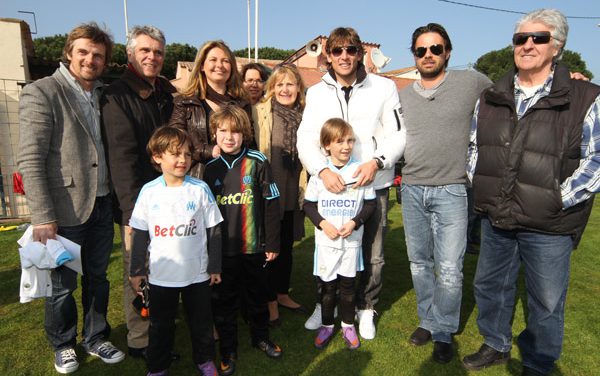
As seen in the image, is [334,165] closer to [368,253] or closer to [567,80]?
[368,253]

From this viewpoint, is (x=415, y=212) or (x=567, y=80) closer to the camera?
(x=567, y=80)

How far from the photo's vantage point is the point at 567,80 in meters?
2.46

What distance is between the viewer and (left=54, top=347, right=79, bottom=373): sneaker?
9.82ft

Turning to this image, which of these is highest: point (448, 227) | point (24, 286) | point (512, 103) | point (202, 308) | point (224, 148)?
point (512, 103)

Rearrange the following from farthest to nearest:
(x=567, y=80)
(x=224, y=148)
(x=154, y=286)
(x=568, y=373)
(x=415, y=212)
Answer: (x=415, y=212), (x=568, y=373), (x=224, y=148), (x=154, y=286), (x=567, y=80)

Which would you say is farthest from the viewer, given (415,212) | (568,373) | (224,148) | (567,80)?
(415,212)

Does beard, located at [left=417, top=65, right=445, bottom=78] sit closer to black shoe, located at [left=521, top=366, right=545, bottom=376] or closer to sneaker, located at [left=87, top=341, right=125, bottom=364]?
black shoe, located at [left=521, top=366, right=545, bottom=376]

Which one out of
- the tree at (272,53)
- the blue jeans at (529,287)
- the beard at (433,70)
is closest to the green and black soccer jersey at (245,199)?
the beard at (433,70)

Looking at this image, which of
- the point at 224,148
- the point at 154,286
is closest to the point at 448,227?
the point at 224,148

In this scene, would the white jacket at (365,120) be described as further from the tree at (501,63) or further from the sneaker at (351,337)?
the tree at (501,63)

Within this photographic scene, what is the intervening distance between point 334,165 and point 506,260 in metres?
1.58

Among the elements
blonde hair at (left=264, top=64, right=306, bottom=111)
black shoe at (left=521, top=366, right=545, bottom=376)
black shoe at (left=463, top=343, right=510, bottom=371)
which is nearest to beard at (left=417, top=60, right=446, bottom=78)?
blonde hair at (left=264, top=64, right=306, bottom=111)

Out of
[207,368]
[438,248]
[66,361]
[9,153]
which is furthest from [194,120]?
[9,153]

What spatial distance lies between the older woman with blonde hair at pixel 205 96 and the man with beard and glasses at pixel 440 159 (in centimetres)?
153
